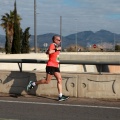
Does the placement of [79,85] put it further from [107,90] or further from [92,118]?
[92,118]

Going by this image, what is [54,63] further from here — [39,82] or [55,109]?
[55,109]

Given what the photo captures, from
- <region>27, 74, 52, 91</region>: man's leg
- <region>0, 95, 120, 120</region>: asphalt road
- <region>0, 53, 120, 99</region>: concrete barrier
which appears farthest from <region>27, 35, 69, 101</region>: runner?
<region>0, 53, 120, 99</region>: concrete barrier

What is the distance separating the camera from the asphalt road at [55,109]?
27.9 feet

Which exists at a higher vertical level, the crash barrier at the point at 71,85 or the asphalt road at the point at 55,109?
the crash barrier at the point at 71,85

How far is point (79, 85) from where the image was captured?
1133 centimetres

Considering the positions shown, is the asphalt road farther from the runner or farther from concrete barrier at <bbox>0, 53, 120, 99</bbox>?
the runner

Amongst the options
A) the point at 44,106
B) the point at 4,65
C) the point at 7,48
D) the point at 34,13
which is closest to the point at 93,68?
the point at 4,65

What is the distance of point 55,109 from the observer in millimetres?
9469

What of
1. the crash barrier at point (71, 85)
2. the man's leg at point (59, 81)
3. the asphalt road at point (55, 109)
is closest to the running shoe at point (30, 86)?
the asphalt road at point (55, 109)

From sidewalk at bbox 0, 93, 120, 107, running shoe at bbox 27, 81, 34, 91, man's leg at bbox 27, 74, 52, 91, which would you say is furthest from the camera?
running shoe at bbox 27, 81, 34, 91

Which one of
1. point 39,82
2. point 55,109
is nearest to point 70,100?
point 39,82

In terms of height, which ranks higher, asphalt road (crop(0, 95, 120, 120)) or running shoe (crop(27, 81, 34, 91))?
running shoe (crop(27, 81, 34, 91))

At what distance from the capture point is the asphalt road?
8516 millimetres

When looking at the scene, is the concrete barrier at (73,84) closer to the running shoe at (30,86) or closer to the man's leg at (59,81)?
the running shoe at (30,86)
